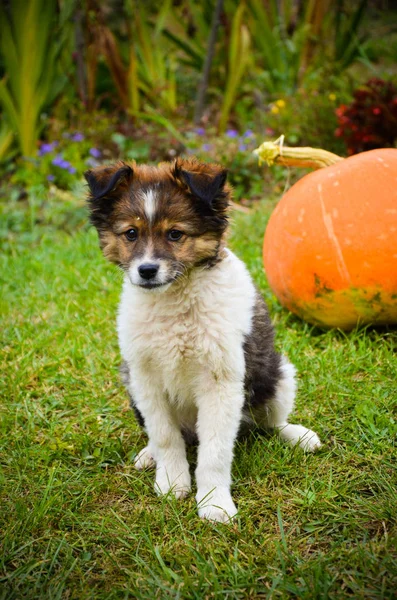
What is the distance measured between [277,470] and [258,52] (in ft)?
29.5

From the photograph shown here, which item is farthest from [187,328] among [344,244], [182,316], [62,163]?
[62,163]

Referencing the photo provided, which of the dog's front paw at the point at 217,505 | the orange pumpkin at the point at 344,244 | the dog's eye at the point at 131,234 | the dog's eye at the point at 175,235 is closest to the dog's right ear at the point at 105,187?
the dog's eye at the point at 131,234

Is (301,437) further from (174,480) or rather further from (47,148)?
(47,148)

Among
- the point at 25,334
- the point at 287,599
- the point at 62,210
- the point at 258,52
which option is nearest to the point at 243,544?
the point at 287,599

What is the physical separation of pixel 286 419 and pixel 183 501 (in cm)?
75

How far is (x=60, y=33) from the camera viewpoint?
344 inches

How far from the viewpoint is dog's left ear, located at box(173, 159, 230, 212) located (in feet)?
8.59

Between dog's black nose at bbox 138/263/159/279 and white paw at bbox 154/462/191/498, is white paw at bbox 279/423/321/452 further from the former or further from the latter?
dog's black nose at bbox 138/263/159/279

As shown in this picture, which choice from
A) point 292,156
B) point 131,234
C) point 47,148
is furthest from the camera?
point 47,148

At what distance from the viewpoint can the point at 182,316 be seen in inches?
109

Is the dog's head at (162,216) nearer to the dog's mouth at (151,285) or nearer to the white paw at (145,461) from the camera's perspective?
the dog's mouth at (151,285)

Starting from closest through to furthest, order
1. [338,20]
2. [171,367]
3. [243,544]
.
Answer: [243,544] < [171,367] < [338,20]

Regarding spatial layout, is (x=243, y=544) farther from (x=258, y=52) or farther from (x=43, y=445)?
(x=258, y=52)

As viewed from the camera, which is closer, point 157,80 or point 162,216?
point 162,216
